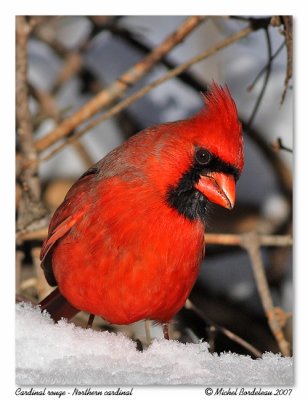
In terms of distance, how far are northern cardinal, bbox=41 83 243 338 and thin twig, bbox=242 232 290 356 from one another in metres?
0.37

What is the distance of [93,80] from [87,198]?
526 mm

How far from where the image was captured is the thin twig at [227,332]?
241 cm

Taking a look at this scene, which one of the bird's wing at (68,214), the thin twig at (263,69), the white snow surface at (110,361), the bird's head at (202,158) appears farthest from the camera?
the thin twig at (263,69)

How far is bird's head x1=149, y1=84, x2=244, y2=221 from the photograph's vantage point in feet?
6.68

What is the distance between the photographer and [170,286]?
2109mm

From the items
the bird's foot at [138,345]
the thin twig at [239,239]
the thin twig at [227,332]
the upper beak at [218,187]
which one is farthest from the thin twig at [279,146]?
the bird's foot at [138,345]

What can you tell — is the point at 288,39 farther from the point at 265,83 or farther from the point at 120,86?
the point at 120,86

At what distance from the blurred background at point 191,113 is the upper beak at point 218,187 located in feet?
1.17

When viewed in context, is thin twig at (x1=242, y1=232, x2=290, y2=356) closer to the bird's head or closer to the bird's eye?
the bird's head

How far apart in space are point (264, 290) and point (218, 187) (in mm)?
539

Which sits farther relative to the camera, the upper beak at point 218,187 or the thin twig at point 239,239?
the thin twig at point 239,239

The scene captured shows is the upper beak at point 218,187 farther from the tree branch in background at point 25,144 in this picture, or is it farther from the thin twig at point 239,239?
the tree branch in background at point 25,144

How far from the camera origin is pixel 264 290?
8.07 ft

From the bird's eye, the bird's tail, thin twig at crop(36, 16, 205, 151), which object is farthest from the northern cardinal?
thin twig at crop(36, 16, 205, 151)
